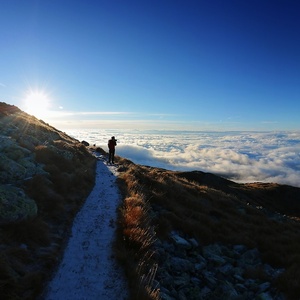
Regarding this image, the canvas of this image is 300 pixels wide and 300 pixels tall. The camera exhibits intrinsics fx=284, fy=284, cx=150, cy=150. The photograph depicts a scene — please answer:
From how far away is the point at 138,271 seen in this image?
8898 mm

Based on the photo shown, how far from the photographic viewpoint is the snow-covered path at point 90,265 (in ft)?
26.1

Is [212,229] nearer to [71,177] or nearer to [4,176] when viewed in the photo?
[71,177]

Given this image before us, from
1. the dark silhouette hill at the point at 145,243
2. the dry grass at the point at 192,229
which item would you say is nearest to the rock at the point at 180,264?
the dark silhouette hill at the point at 145,243

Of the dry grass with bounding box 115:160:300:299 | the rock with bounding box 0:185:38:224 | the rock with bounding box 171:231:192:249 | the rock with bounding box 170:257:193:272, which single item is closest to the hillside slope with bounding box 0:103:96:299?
the rock with bounding box 0:185:38:224

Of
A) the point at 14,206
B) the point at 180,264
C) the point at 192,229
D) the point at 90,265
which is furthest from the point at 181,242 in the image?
the point at 14,206

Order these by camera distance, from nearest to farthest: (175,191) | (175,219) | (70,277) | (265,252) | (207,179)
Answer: (70,277), (265,252), (175,219), (175,191), (207,179)

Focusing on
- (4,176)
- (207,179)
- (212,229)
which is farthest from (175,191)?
(207,179)

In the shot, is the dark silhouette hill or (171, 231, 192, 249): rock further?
(171, 231, 192, 249): rock

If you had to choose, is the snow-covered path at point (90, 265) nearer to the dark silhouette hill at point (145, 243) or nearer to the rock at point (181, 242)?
the dark silhouette hill at point (145, 243)

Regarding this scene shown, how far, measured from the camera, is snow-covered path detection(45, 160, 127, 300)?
796 centimetres

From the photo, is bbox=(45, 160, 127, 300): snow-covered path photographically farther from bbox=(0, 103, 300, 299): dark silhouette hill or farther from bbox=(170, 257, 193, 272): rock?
bbox=(170, 257, 193, 272): rock

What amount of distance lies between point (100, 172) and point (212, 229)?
1277 centimetres

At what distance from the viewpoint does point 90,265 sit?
9.28 m

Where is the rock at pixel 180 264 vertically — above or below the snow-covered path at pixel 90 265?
below
